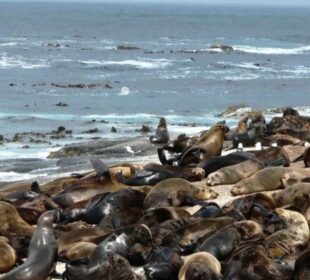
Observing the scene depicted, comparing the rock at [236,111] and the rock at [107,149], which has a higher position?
the rock at [107,149]

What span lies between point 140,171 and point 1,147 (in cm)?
857

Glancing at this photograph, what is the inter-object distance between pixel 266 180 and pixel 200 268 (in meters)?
4.19

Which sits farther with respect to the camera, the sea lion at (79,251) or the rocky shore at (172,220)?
the sea lion at (79,251)

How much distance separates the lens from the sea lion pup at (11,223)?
9.12 metres

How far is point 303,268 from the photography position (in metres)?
6.72

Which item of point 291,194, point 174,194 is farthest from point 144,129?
point 291,194

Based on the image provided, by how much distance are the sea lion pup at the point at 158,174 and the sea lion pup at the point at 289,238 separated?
11.5 ft

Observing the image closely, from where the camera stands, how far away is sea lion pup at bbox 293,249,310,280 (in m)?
6.70

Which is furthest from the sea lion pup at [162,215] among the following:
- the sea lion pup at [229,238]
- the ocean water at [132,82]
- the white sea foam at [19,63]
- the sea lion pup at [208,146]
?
the white sea foam at [19,63]

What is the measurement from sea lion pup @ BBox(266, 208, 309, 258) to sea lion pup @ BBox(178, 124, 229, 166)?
16.8ft

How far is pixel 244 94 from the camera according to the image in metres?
32.5

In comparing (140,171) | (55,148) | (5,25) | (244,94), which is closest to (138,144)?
(55,148)

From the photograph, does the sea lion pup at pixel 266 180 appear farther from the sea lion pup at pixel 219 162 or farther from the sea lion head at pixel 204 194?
the sea lion pup at pixel 219 162

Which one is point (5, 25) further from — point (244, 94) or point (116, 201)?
point (116, 201)
